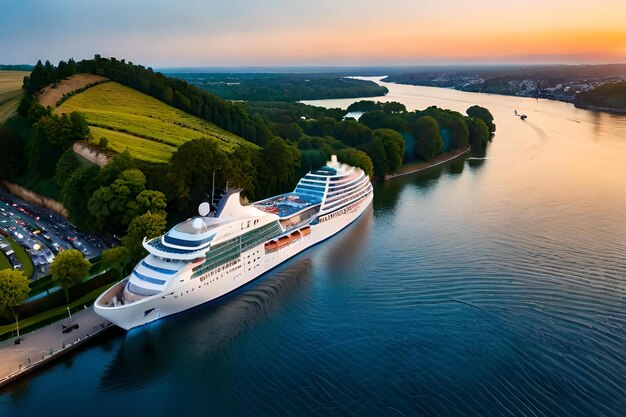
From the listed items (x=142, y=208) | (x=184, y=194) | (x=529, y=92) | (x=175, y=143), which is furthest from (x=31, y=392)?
(x=529, y=92)

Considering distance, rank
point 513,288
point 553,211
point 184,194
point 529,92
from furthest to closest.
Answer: point 529,92 < point 553,211 < point 184,194 < point 513,288

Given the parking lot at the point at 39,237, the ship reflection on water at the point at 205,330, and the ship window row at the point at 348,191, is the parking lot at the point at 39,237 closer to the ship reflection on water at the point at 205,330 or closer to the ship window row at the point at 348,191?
the ship reflection on water at the point at 205,330

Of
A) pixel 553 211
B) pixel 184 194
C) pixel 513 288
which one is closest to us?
pixel 513 288

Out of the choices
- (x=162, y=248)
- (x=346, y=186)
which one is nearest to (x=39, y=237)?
(x=162, y=248)

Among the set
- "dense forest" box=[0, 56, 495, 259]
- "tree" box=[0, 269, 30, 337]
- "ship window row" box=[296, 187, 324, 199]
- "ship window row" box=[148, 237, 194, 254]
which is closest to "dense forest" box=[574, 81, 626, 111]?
"dense forest" box=[0, 56, 495, 259]

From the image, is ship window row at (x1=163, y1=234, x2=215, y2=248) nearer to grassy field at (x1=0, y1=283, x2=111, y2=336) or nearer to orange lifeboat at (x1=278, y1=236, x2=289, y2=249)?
grassy field at (x1=0, y1=283, x2=111, y2=336)

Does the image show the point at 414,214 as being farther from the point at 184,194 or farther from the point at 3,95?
the point at 3,95

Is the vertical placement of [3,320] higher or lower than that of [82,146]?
lower
